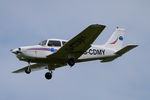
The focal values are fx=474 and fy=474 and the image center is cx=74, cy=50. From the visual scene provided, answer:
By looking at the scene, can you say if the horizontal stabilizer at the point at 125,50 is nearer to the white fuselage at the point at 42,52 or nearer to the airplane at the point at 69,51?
the airplane at the point at 69,51

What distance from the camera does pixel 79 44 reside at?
32.5 meters

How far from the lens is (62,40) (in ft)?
109

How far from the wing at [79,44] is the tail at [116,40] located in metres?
3.77

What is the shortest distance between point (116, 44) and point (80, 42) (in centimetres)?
530

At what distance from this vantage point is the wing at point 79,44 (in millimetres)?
30987

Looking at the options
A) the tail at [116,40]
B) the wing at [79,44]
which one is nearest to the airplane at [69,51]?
the wing at [79,44]

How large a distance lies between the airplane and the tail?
37.8 inches

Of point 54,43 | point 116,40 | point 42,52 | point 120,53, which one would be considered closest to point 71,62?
point 54,43

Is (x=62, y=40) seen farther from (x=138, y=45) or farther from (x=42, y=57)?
(x=138, y=45)

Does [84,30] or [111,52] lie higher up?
[84,30]

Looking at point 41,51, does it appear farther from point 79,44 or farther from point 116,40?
point 116,40

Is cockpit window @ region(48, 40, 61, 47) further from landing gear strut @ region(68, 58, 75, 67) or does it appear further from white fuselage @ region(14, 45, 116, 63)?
landing gear strut @ region(68, 58, 75, 67)

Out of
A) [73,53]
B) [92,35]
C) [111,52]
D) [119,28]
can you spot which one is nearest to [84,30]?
[92,35]

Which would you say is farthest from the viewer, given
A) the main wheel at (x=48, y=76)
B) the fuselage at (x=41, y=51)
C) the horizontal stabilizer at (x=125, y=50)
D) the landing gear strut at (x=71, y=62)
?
the main wheel at (x=48, y=76)
